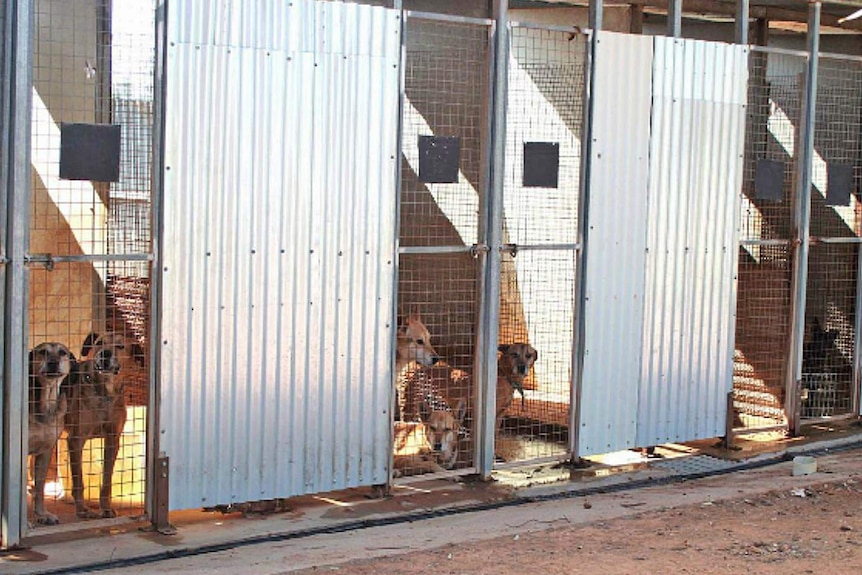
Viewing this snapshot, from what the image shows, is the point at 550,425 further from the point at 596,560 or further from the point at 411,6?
the point at 411,6

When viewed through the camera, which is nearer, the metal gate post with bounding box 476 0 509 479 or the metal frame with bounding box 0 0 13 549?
the metal frame with bounding box 0 0 13 549

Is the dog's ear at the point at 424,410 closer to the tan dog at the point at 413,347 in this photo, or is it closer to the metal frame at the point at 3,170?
the tan dog at the point at 413,347

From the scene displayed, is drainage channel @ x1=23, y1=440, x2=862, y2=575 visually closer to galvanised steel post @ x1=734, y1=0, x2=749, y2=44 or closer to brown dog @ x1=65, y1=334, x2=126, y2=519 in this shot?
brown dog @ x1=65, y1=334, x2=126, y2=519

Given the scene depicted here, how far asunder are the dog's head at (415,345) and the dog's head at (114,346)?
2121mm

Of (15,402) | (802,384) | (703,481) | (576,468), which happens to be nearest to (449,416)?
(576,468)

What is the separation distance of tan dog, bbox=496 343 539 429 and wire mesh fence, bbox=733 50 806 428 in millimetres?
1914

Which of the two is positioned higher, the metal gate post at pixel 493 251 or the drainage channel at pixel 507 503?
the metal gate post at pixel 493 251

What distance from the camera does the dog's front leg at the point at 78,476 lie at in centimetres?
653

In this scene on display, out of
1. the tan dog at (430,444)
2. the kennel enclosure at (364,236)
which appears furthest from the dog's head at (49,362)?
the tan dog at (430,444)

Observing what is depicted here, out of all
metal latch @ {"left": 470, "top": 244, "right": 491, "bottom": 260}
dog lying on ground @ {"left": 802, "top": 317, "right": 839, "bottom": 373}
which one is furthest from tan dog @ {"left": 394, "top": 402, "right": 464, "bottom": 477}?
dog lying on ground @ {"left": 802, "top": 317, "right": 839, "bottom": 373}

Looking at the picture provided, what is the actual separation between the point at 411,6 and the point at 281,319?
406 centimetres

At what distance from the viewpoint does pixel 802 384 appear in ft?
33.9

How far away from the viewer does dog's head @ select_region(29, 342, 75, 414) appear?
6352 mm

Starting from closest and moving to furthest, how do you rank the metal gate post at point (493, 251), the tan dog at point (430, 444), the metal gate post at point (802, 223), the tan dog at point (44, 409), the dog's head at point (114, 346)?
the tan dog at point (44, 409), the dog's head at point (114, 346), the metal gate post at point (493, 251), the tan dog at point (430, 444), the metal gate post at point (802, 223)
